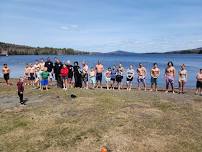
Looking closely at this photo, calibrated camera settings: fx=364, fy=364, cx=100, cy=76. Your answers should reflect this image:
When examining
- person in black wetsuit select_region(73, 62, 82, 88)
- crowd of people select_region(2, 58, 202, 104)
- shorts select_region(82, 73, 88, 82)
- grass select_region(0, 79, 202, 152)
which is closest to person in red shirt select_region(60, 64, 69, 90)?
crowd of people select_region(2, 58, 202, 104)

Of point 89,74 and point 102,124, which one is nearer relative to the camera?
point 102,124

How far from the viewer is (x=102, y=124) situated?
17.2 m

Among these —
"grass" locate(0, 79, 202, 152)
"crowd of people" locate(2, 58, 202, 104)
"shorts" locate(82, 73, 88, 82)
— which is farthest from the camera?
"shorts" locate(82, 73, 88, 82)

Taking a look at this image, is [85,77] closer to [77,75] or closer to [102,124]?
[77,75]

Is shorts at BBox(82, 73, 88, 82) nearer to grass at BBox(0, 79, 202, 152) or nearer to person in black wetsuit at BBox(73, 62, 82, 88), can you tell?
person in black wetsuit at BBox(73, 62, 82, 88)

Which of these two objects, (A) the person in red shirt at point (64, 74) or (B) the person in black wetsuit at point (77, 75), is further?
(B) the person in black wetsuit at point (77, 75)

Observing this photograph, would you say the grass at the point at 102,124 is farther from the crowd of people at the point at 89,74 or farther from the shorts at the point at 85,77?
the shorts at the point at 85,77

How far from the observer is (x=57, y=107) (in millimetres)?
20875

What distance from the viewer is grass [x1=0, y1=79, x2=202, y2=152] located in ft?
49.6

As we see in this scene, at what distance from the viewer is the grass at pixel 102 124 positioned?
15.1 m

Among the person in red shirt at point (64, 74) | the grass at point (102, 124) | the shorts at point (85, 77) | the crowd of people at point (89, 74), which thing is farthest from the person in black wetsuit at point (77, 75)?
the grass at point (102, 124)

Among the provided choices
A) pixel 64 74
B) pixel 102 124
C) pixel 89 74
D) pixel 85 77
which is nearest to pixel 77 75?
pixel 85 77

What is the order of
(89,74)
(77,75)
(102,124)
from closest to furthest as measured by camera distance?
(102,124)
(77,75)
(89,74)

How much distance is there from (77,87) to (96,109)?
9451mm
